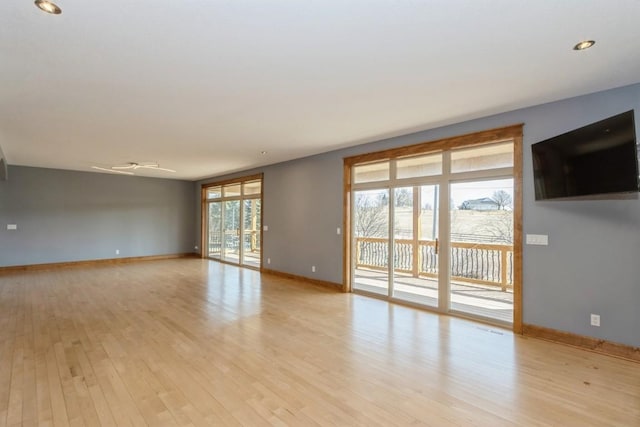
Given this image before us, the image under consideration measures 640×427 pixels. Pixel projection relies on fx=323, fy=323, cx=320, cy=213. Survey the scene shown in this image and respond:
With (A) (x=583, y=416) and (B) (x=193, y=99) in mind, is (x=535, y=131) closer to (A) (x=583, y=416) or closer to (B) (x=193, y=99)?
(A) (x=583, y=416)

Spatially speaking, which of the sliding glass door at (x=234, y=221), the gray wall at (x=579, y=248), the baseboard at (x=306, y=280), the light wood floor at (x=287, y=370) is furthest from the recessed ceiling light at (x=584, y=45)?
the sliding glass door at (x=234, y=221)

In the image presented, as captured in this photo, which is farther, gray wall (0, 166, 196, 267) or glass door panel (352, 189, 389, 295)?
gray wall (0, 166, 196, 267)

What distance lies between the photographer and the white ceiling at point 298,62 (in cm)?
208

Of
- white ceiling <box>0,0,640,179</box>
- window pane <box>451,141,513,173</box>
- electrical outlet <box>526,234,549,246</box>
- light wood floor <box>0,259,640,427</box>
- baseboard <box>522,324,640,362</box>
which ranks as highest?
white ceiling <box>0,0,640,179</box>

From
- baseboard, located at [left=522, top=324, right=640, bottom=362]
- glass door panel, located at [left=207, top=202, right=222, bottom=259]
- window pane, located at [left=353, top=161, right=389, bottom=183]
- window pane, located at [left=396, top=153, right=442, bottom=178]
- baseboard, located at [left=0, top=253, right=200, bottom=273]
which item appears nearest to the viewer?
baseboard, located at [left=522, top=324, right=640, bottom=362]

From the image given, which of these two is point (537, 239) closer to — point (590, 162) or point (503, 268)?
point (503, 268)

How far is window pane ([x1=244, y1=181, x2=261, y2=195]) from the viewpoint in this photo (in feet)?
28.8

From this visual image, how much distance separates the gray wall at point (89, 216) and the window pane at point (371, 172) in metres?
7.23

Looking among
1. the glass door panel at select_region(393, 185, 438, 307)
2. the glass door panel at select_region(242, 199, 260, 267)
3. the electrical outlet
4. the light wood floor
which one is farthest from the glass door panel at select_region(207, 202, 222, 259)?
the electrical outlet

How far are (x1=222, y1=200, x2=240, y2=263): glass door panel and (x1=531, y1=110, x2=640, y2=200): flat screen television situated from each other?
25.2ft

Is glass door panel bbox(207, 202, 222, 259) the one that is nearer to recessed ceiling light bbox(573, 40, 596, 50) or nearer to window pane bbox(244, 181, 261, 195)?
window pane bbox(244, 181, 261, 195)

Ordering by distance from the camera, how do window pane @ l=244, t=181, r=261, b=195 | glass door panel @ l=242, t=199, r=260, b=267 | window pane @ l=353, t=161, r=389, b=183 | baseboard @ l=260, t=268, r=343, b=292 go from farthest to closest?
glass door panel @ l=242, t=199, r=260, b=267
window pane @ l=244, t=181, r=261, b=195
baseboard @ l=260, t=268, r=343, b=292
window pane @ l=353, t=161, r=389, b=183

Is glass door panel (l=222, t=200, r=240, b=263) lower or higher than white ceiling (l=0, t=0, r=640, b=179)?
lower

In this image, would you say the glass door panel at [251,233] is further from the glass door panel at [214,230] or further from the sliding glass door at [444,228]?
the sliding glass door at [444,228]
